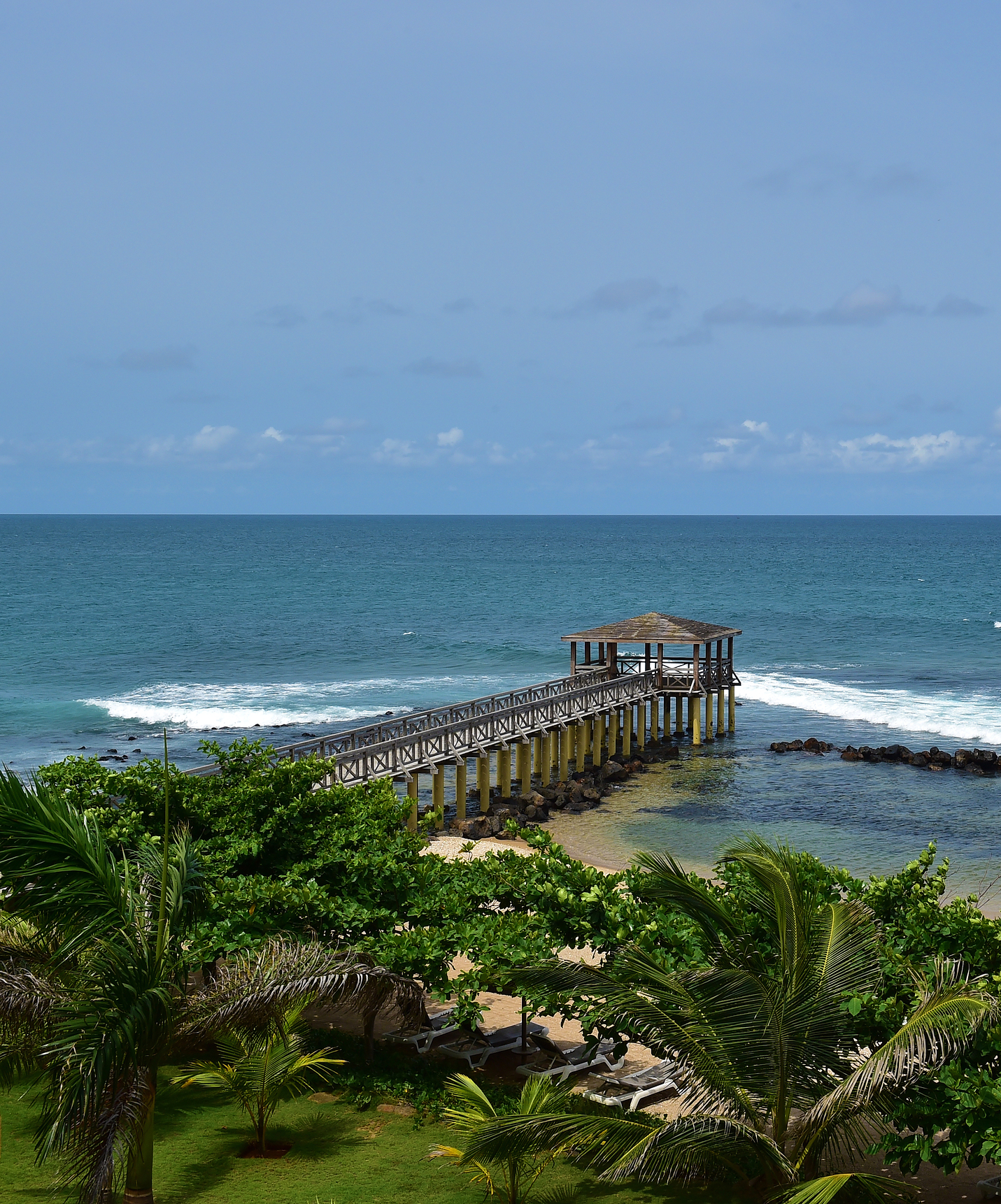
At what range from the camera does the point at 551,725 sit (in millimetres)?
37438

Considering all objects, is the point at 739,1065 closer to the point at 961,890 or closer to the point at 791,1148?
the point at 791,1148

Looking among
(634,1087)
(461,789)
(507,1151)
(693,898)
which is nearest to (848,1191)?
(693,898)

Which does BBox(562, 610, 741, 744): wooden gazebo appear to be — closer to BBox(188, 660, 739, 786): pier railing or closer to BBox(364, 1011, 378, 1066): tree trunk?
BBox(188, 660, 739, 786): pier railing

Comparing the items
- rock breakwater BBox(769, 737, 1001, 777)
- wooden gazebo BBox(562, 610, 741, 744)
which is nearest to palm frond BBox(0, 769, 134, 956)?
wooden gazebo BBox(562, 610, 741, 744)

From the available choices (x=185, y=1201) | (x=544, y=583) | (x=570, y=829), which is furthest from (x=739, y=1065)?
(x=544, y=583)

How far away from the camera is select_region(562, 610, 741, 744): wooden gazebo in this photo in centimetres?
4241

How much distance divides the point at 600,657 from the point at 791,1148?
33.1 m

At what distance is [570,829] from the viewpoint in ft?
107

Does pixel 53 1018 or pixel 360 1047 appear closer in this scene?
pixel 53 1018

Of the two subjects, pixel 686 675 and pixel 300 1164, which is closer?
pixel 300 1164

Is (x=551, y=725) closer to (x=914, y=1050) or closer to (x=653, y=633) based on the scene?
(x=653, y=633)

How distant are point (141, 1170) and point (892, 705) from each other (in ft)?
146

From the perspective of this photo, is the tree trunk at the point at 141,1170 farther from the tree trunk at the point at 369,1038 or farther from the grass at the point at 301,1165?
the tree trunk at the point at 369,1038

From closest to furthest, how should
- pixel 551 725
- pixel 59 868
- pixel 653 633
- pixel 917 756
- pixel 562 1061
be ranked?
1. pixel 59 868
2. pixel 562 1061
3. pixel 551 725
4. pixel 917 756
5. pixel 653 633
